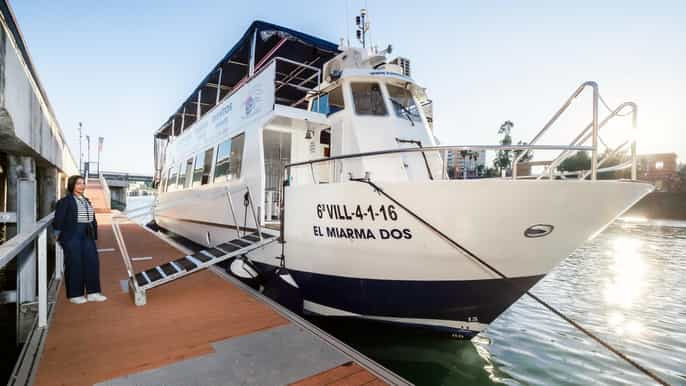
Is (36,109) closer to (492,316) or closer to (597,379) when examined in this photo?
(492,316)

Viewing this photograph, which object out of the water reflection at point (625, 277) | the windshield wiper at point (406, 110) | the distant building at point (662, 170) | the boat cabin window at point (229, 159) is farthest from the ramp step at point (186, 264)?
the distant building at point (662, 170)

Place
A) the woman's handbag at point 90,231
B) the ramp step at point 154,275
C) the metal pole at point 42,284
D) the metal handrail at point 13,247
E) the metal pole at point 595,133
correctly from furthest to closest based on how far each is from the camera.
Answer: the ramp step at point 154,275
the woman's handbag at point 90,231
the metal pole at point 595,133
the metal pole at point 42,284
the metal handrail at point 13,247

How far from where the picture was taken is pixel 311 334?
11.6 ft

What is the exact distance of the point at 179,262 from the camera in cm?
548

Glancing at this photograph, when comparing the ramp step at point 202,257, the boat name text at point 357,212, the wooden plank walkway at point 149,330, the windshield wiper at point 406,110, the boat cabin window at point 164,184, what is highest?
the windshield wiper at point 406,110

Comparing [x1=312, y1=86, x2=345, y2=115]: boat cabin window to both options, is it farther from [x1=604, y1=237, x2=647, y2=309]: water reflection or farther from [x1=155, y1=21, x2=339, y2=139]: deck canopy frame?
[x1=604, y1=237, x2=647, y2=309]: water reflection

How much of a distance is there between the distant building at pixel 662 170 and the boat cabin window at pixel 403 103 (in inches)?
1767

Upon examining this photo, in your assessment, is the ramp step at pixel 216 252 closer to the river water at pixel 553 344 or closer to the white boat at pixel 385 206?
the white boat at pixel 385 206

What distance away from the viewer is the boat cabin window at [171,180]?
1407cm

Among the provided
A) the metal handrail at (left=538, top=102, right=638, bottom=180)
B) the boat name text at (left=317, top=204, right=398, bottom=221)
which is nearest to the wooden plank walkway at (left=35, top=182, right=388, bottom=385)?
the boat name text at (left=317, top=204, right=398, bottom=221)

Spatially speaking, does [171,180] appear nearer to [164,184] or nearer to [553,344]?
[164,184]

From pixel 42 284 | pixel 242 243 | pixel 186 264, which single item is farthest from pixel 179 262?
pixel 42 284

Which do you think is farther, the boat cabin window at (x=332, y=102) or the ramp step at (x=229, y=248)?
the boat cabin window at (x=332, y=102)

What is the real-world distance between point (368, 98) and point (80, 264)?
5101 mm
